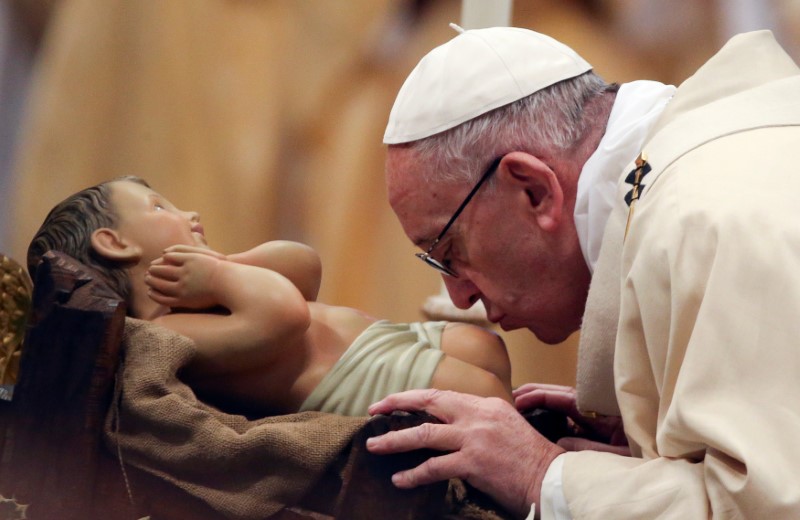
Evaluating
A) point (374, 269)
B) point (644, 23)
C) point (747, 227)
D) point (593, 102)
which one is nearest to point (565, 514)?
point (747, 227)

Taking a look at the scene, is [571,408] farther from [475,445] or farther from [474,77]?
[474,77]

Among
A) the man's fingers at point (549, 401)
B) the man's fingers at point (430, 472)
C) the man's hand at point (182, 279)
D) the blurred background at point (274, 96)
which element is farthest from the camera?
the blurred background at point (274, 96)

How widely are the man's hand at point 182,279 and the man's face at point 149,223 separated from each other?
3.9 inches

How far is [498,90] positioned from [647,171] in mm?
402

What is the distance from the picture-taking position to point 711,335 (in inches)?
53.9

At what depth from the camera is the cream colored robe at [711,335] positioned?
1323mm

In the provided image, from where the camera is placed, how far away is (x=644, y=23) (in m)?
2.96

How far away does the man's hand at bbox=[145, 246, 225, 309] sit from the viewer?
175cm

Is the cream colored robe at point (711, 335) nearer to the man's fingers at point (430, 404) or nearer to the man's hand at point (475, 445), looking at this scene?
the man's hand at point (475, 445)

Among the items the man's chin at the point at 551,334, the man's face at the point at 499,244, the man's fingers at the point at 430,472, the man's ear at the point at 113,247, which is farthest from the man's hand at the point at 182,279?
the man's chin at the point at 551,334

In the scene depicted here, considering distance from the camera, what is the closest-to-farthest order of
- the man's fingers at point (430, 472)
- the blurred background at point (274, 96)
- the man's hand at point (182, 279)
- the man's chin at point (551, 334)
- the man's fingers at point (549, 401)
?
the man's fingers at point (430, 472)
the man's hand at point (182, 279)
the man's chin at point (551, 334)
the man's fingers at point (549, 401)
the blurred background at point (274, 96)

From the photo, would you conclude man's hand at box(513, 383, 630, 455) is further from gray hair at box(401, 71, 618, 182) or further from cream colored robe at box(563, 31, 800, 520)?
gray hair at box(401, 71, 618, 182)

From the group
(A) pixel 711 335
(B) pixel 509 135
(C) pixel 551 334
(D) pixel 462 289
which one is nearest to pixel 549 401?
(C) pixel 551 334

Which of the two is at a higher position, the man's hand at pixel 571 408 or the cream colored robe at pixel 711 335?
the cream colored robe at pixel 711 335
